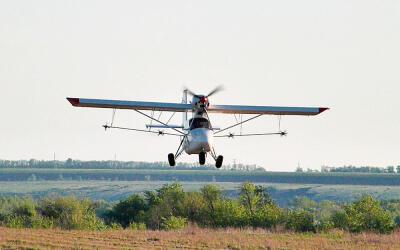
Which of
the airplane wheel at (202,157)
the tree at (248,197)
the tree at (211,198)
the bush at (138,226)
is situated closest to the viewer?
the airplane wheel at (202,157)

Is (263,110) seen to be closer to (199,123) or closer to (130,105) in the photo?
(199,123)

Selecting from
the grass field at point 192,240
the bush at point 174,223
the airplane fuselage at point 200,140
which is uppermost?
the airplane fuselage at point 200,140

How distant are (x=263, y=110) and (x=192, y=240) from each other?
3935cm

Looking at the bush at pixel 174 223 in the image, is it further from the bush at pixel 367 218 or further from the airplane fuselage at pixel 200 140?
the airplane fuselage at pixel 200 140

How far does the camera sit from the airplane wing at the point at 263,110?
46850 millimetres

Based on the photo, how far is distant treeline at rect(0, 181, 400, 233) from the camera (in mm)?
104562

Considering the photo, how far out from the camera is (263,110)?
4834 centimetres

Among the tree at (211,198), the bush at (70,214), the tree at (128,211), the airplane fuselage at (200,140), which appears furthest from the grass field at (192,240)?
the airplane fuselage at (200,140)

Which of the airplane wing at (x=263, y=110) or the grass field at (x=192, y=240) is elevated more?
the airplane wing at (x=263, y=110)

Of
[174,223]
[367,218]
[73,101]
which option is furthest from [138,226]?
[73,101]

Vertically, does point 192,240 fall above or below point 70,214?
below

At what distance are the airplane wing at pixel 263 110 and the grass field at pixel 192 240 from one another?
30.6 metres

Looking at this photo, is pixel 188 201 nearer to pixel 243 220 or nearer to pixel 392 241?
pixel 243 220

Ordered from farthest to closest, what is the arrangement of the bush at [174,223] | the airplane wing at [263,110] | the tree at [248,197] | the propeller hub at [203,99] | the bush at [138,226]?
1. the tree at [248,197]
2. the bush at [138,226]
3. the bush at [174,223]
4. the airplane wing at [263,110]
5. the propeller hub at [203,99]
